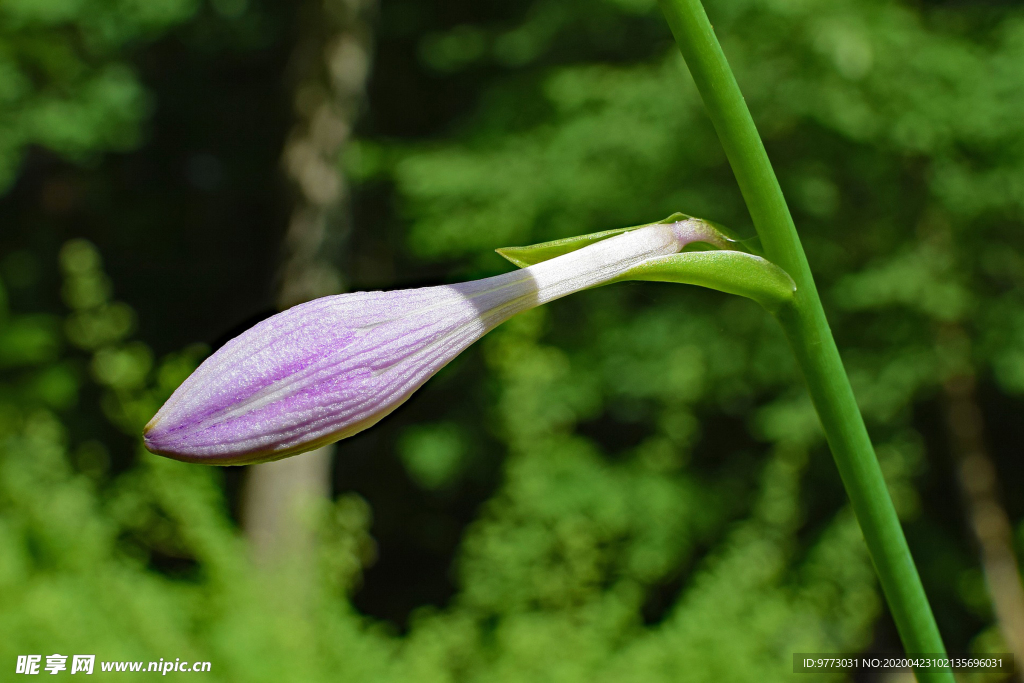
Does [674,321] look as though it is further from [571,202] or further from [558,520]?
[558,520]

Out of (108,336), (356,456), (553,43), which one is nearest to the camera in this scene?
(108,336)

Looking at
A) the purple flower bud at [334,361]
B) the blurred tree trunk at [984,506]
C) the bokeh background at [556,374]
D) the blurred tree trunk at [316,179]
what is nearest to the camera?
the purple flower bud at [334,361]

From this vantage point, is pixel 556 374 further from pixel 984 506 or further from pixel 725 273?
pixel 725 273

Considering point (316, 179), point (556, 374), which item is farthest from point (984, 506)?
point (316, 179)

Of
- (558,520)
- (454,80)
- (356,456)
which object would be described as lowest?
(356,456)

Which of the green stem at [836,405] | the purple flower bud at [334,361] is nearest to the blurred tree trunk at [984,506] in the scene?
the green stem at [836,405]

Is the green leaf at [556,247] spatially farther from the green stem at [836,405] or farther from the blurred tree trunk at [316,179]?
the blurred tree trunk at [316,179]

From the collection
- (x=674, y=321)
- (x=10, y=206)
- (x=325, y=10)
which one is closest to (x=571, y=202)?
(x=674, y=321)
